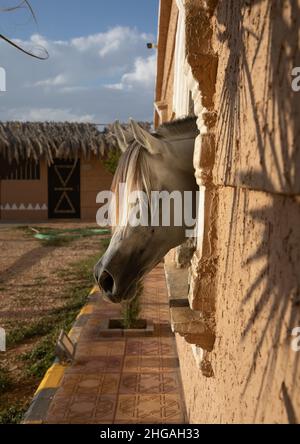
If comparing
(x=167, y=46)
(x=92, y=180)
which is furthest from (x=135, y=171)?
(x=92, y=180)

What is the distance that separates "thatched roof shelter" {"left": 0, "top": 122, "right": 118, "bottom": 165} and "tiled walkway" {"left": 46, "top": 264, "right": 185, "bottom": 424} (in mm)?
13452

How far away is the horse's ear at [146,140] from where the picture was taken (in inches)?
58.5

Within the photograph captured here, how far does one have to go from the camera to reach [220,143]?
1493 mm

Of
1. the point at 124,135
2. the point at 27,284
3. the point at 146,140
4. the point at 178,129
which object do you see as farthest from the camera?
the point at 27,284

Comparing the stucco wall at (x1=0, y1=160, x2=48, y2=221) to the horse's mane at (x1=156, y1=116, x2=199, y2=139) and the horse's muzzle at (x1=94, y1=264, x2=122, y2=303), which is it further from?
the horse's muzzle at (x1=94, y1=264, x2=122, y2=303)

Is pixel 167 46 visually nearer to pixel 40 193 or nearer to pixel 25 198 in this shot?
pixel 40 193

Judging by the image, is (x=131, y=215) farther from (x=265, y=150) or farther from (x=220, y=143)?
(x=265, y=150)

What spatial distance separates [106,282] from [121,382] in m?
2.81

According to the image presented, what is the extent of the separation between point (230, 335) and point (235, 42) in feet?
2.96

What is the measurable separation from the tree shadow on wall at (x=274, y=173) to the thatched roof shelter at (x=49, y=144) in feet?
56.8

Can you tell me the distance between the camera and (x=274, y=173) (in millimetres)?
865

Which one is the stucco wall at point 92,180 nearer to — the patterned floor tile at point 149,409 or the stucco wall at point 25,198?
the stucco wall at point 25,198

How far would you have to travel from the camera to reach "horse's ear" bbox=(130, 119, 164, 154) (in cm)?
149

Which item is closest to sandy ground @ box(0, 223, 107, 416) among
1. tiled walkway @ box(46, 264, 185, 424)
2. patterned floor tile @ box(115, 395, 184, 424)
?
tiled walkway @ box(46, 264, 185, 424)
